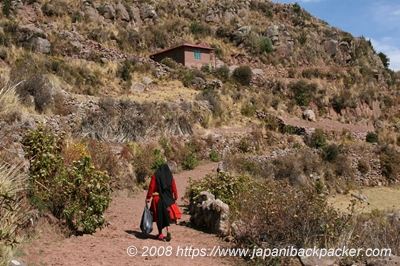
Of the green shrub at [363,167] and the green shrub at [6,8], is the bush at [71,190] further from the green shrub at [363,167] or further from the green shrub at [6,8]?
the green shrub at [6,8]

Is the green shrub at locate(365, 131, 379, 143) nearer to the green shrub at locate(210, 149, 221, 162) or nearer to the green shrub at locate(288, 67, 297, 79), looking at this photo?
the green shrub at locate(288, 67, 297, 79)

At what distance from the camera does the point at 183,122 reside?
17.2 meters

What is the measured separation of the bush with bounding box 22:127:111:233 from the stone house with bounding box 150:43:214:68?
70.6ft

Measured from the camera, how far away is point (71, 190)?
6.62 metres

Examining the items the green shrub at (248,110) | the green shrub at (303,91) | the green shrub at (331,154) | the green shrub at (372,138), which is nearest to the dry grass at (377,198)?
the green shrub at (331,154)

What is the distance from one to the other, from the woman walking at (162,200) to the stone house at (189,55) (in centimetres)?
2153

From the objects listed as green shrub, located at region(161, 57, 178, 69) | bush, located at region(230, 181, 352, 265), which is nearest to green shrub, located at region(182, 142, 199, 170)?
bush, located at region(230, 181, 352, 265)

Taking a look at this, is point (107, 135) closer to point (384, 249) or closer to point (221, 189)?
point (221, 189)

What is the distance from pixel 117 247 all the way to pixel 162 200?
1.18 m

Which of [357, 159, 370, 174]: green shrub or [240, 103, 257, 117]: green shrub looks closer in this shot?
[357, 159, 370, 174]: green shrub

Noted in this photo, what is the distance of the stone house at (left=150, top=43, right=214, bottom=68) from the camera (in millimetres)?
27734

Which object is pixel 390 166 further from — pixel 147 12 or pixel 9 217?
pixel 147 12

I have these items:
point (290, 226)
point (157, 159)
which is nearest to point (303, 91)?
point (157, 159)

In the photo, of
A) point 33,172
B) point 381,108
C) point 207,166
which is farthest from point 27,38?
point 381,108
